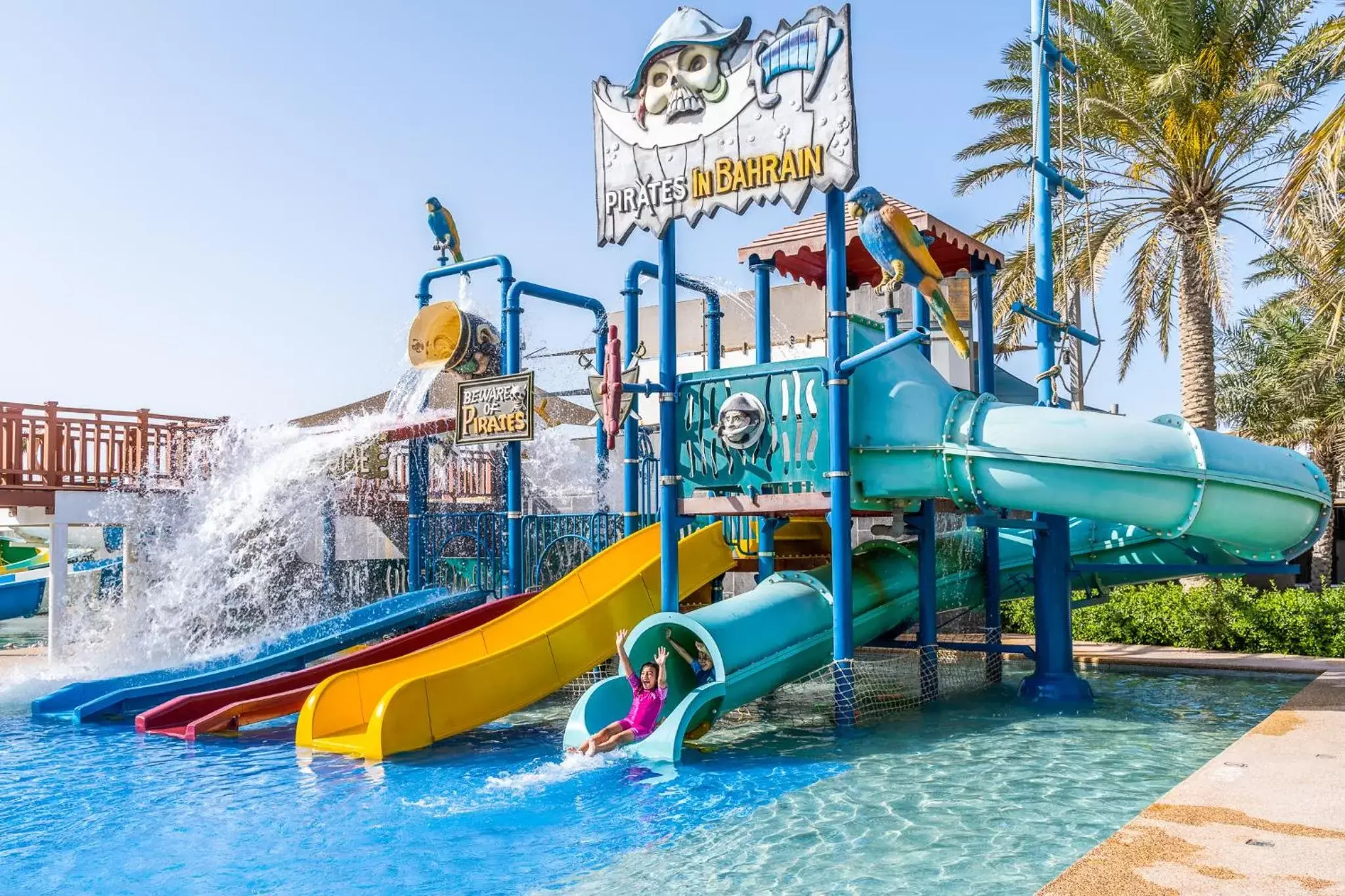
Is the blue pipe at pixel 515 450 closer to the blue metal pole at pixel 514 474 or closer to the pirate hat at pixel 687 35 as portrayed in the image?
the blue metal pole at pixel 514 474

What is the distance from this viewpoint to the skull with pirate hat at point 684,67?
403 inches

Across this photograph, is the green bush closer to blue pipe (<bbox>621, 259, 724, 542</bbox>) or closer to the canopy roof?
the canopy roof

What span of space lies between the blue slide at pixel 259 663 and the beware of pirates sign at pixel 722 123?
501cm

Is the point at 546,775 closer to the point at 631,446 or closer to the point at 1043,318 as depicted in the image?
the point at 631,446

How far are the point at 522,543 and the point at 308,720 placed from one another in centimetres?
429

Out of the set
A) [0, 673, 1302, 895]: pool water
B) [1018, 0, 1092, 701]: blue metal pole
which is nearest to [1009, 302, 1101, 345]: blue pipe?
[1018, 0, 1092, 701]: blue metal pole

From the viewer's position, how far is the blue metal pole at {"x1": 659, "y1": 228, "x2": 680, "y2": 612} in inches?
402

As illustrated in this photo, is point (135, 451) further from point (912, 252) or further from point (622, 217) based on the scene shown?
point (912, 252)

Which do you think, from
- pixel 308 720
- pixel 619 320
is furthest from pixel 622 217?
pixel 619 320

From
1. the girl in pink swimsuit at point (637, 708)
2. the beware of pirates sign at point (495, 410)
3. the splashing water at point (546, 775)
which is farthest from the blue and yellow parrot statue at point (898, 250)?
the beware of pirates sign at point (495, 410)

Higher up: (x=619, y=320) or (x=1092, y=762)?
(x=619, y=320)

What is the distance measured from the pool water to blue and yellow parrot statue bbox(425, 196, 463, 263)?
24.5 feet

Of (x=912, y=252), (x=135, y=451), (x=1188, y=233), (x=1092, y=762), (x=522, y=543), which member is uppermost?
(x=1188, y=233)

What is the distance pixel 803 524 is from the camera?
12367 mm
